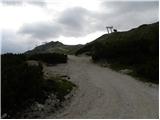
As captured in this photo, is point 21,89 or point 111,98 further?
point 111,98

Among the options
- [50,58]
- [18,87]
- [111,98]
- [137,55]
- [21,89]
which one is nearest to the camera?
[18,87]

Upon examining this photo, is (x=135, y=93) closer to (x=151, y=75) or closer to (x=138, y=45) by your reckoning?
(x=151, y=75)

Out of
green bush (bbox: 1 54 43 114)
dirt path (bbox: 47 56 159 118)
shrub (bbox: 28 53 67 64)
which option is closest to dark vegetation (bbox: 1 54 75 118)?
green bush (bbox: 1 54 43 114)

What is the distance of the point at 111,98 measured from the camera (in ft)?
63.9

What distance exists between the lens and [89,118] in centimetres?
1511

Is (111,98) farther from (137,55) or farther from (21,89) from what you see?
(137,55)

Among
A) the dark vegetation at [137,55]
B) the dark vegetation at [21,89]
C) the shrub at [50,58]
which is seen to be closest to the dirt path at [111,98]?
the dark vegetation at [21,89]

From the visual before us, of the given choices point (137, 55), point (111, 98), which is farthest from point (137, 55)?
point (111, 98)

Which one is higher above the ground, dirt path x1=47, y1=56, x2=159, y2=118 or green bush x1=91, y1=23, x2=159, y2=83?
green bush x1=91, y1=23, x2=159, y2=83

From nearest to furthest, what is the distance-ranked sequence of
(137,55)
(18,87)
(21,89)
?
(18,87) < (21,89) < (137,55)

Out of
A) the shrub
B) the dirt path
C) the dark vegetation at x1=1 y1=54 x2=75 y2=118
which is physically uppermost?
the shrub

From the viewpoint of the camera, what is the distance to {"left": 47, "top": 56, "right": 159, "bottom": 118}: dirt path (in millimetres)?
16000

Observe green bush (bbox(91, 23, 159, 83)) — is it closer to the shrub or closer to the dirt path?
the dirt path

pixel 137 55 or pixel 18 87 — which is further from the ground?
pixel 137 55
